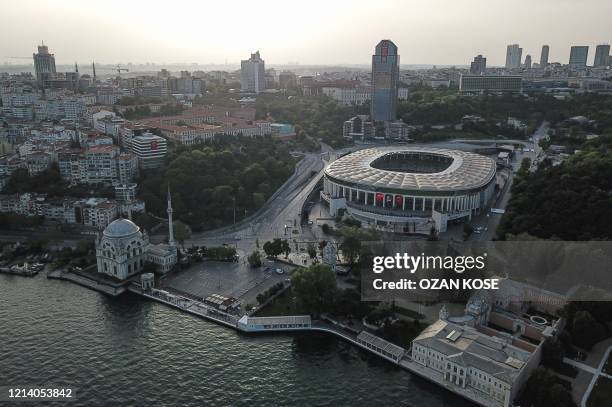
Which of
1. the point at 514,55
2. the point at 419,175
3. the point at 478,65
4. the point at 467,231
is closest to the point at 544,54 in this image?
the point at 514,55

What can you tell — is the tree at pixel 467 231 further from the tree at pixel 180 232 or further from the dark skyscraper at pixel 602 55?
the dark skyscraper at pixel 602 55

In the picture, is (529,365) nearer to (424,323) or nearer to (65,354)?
(424,323)

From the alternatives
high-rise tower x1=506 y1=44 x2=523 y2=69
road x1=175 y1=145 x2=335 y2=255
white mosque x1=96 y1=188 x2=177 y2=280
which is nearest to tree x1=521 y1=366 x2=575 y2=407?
road x1=175 y1=145 x2=335 y2=255

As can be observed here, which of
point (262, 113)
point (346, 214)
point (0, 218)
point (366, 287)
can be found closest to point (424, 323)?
point (366, 287)

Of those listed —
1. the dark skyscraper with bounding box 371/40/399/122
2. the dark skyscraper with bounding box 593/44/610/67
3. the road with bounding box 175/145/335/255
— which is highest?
the dark skyscraper with bounding box 593/44/610/67

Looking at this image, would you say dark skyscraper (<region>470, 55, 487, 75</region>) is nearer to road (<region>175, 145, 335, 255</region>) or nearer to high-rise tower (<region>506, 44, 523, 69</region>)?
high-rise tower (<region>506, 44, 523, 69</region>)
